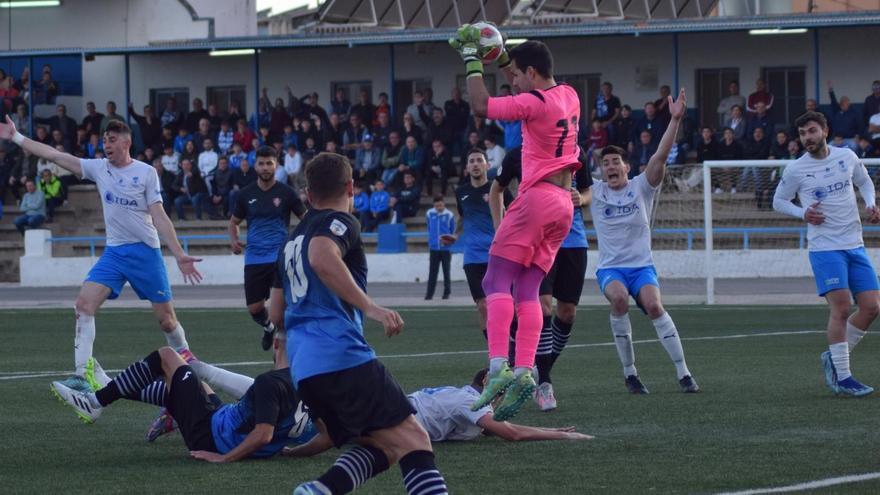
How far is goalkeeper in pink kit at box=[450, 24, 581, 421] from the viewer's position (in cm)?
Result: 867

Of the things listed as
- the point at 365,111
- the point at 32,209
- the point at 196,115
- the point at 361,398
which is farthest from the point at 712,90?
the point at 361,398

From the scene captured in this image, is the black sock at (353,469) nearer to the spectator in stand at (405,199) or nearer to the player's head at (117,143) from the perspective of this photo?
the player's head at (117,143)

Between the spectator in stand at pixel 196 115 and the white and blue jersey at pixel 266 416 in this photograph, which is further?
the spectator in stand at pixel 196 115

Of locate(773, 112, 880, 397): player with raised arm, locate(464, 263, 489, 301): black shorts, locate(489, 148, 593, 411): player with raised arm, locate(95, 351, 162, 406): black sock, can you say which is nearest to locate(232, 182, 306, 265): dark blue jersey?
locate(464, 263, 489, 301): black shorts

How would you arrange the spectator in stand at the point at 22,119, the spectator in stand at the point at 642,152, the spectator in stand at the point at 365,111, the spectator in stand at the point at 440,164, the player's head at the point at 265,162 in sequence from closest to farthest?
1. the player's head at the point at 265,162
2. the spectator in stand at the point at 642,152
3. the spectator in stand at the point at 440,164
4. the spectator in stand at the point at 365,111
5. the spectator in stand at the point at 22,119

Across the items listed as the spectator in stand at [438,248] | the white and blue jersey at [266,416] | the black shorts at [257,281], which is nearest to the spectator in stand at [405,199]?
the spectator in stand at [438,248]

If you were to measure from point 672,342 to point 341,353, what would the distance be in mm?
5985

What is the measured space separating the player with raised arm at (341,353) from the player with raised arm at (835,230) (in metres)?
5.95

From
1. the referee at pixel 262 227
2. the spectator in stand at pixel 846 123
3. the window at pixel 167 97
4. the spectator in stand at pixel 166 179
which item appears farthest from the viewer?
the window at pixel 167 97

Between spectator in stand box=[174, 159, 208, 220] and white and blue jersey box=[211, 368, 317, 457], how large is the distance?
2734 centimetres

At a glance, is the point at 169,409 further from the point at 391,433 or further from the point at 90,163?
the point at 90,163

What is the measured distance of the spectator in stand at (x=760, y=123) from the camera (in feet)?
99.9

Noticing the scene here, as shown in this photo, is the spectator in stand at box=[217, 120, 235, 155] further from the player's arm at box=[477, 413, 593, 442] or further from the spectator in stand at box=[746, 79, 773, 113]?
the player's arm at box=[477, 413, 593, 442]

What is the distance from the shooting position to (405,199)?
33406mm
